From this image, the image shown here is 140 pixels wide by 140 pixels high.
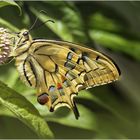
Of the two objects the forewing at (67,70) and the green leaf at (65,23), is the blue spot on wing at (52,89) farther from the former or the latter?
the green leaf at (65,23)

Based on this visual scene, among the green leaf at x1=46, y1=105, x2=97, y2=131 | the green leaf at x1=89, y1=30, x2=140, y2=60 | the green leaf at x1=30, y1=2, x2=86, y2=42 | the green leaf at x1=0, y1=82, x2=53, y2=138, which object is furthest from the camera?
the green leaf at x1=89, y1=30, x2=140, y2=60

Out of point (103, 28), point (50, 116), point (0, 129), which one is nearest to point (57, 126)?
point (50, 116)

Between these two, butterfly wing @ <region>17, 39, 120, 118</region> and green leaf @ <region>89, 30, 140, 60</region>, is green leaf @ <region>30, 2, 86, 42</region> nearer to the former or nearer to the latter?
green leaf @ <region>89, 30, 140, 60</region>

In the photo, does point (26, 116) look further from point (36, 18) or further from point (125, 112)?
point (125, 112)

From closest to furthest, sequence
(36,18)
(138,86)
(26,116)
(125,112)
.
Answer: (26,116) < (36,18) < (125,112) < (138,86)

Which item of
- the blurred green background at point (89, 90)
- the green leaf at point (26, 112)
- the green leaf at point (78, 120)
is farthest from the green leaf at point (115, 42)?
the green leaf at point (26, 112)

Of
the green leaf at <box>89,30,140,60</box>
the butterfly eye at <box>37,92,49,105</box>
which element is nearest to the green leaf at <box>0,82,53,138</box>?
the butterfly eye at <box>37,92,49,105</box>
